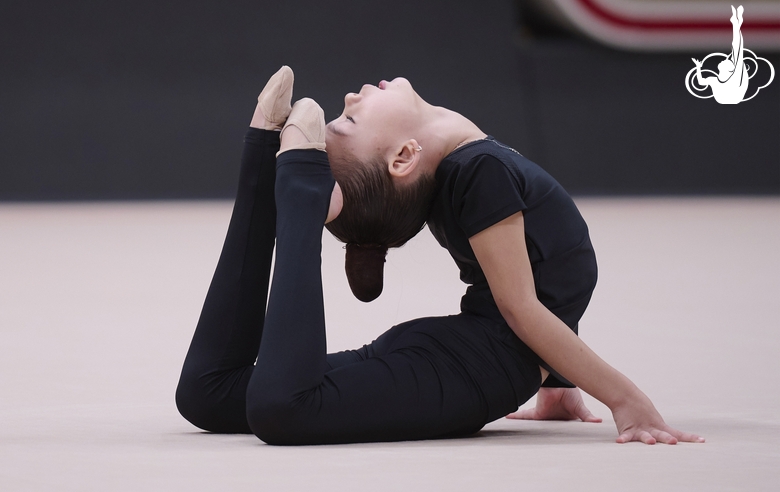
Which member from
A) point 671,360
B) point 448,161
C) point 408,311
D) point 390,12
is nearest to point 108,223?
point 390,12

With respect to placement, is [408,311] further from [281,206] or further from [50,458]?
[50,458]

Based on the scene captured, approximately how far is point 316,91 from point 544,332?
237 inches

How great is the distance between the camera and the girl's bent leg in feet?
4.69

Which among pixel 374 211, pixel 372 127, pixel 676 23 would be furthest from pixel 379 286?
pixel 676 23

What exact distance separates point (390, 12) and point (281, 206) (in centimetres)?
600

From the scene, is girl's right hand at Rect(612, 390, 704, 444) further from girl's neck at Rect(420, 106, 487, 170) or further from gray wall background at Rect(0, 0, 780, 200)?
gray wall background at Rect(0, 0, 780, 200)

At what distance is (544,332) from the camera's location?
4.43 ft

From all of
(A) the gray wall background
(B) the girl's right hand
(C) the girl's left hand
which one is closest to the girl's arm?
(B) the girl's right hand

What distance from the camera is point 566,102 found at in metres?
7.21

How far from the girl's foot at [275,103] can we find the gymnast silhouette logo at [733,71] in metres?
6.06

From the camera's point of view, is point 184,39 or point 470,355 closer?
point 470,355

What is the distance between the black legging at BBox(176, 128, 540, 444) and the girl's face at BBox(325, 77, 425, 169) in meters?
0.08

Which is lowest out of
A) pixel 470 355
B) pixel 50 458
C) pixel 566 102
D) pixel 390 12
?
pixel 50 458

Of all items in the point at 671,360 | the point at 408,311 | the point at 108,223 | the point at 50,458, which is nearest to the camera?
the point at 50,458
